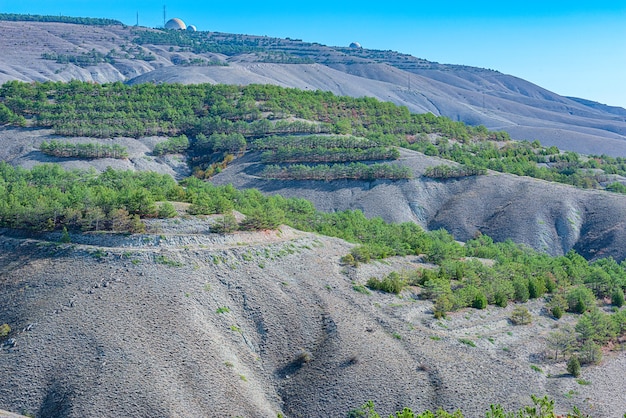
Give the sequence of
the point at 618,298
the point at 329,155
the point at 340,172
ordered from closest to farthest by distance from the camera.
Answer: the point at 618,298, the point at 340,172, the point at 329,155

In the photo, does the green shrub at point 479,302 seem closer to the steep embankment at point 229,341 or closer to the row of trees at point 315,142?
the steep embankment at point 229,341

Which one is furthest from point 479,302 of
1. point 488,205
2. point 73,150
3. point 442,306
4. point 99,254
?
point 73,150

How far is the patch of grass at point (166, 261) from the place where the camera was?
A: 197 feet

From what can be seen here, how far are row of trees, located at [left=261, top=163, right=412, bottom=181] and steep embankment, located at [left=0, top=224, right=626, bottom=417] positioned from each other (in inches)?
2434

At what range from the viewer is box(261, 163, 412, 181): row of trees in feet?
420

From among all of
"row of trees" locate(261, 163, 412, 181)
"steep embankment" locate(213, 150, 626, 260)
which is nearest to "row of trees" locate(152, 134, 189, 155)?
"steep embankment" locate(213, 150, 626, 260)

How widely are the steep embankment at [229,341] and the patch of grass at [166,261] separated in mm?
142

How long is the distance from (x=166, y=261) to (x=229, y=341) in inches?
384

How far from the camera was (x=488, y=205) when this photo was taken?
119m

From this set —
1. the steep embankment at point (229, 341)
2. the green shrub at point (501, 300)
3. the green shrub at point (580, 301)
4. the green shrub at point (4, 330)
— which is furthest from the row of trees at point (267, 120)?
the green shrub at point (4, 330)

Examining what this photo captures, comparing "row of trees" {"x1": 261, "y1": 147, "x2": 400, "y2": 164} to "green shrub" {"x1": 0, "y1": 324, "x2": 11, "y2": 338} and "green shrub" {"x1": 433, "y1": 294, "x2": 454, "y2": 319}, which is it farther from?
"green shrub" {"x1": 0, "y1": 324, "x2": 11, "y2": 338}

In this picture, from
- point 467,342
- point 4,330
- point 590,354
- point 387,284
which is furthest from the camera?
point 387,284

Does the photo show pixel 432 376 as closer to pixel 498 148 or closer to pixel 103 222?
pixel 103 222

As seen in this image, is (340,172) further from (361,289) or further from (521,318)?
(521,318)
